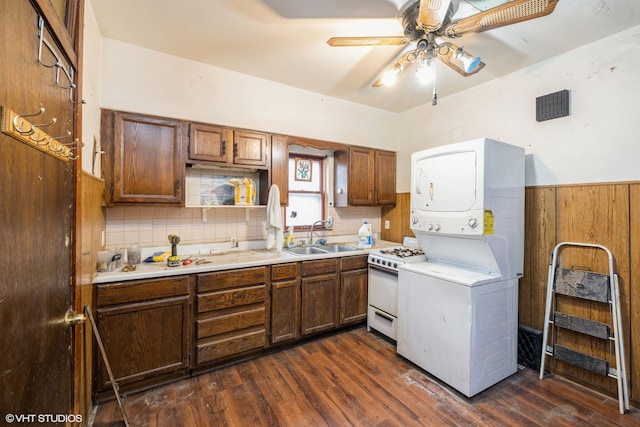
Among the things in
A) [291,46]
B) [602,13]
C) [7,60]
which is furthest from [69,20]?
[602,13]

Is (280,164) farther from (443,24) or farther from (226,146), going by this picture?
(443,24)

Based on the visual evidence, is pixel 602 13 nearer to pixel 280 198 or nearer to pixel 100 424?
pixel 280 198

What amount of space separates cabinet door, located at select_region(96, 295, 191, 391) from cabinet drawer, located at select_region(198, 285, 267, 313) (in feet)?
0.42

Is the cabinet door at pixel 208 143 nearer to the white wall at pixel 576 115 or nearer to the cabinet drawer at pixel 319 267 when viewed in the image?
the cabinet drawer at pixel 319 267

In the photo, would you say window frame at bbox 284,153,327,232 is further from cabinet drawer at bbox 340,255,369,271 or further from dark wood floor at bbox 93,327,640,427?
dark wood floor at bbox 93,327,640,427

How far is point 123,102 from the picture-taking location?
2201mm

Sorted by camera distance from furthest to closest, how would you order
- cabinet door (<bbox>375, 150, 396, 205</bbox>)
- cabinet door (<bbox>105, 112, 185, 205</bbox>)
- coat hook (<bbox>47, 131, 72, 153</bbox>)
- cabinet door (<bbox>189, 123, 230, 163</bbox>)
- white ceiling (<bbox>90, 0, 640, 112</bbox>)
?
1. cabinet door (<bbox>375, 150, 396, 205</bbox>)
2. cabinet door (<bbox>189, 123, 230, 163</bbox>)
3. cabinet door (<bbox>105, 112, 185, 205</bbox>)
4. white ceiling (<bbox>90, 0, 640, 112</bbox>)
5. coat hook (<bbox>47, 131, 72, 153</bbox>)

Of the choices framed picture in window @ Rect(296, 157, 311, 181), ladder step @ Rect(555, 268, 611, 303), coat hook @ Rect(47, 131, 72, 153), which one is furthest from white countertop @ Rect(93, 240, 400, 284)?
ladder step @ Rect(555, 268, 611, 303)

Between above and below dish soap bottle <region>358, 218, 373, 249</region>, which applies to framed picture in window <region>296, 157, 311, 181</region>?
above

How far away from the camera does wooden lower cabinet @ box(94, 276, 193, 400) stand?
1863 mm

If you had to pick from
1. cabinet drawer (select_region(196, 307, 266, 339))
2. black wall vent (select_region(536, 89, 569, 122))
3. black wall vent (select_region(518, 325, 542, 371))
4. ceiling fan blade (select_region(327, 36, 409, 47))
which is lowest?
black wall vent (select_region(518, 325, 542, 371))

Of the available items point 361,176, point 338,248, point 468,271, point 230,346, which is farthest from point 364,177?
point 230,346

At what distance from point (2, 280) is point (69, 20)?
1167 millimetres

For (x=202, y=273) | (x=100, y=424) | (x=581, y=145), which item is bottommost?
(x=100, y=424)
